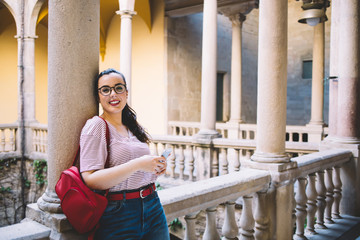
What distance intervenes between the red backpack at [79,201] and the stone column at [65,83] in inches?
→ 13.1

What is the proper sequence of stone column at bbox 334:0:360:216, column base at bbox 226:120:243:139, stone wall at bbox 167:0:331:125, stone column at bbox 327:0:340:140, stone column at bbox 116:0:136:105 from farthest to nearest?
stone wall at bbox 167:0:331:125
column base at bbox 226:120:243:139
stone column at bbox 116:0:136:105
stone column at bbox 327:0:340:140
stone column at bbox 334:0:360:216

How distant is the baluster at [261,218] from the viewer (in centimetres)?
317

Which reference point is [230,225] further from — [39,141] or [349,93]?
[39,141]

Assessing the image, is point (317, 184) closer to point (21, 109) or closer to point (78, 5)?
point (78, 5)

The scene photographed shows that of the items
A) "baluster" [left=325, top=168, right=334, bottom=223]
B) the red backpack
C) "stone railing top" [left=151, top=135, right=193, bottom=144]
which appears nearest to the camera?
the red backpack

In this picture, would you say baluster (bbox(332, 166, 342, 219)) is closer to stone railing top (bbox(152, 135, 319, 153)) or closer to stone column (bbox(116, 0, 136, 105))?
stone railing top (bbox(152, 135, 319, 153))

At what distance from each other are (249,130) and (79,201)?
8.97m

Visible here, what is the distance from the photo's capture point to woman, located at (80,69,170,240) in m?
1.54

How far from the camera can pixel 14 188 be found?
10.4m

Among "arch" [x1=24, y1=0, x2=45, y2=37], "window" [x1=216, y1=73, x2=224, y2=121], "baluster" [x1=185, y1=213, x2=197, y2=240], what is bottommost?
"baluster" [x1=185, y1=213, x2=197, y2=240]

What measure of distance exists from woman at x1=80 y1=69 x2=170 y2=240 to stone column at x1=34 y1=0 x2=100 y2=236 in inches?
5.3

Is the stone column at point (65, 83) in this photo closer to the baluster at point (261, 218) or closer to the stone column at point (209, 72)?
the baluster at point (261, 218)

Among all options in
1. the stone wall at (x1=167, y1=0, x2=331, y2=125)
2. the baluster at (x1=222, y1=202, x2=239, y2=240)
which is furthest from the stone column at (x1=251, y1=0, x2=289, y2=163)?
the stone wall at (x1=167, y1=0, x2=331, y2=125)

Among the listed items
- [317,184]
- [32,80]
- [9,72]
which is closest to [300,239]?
[317,184]
